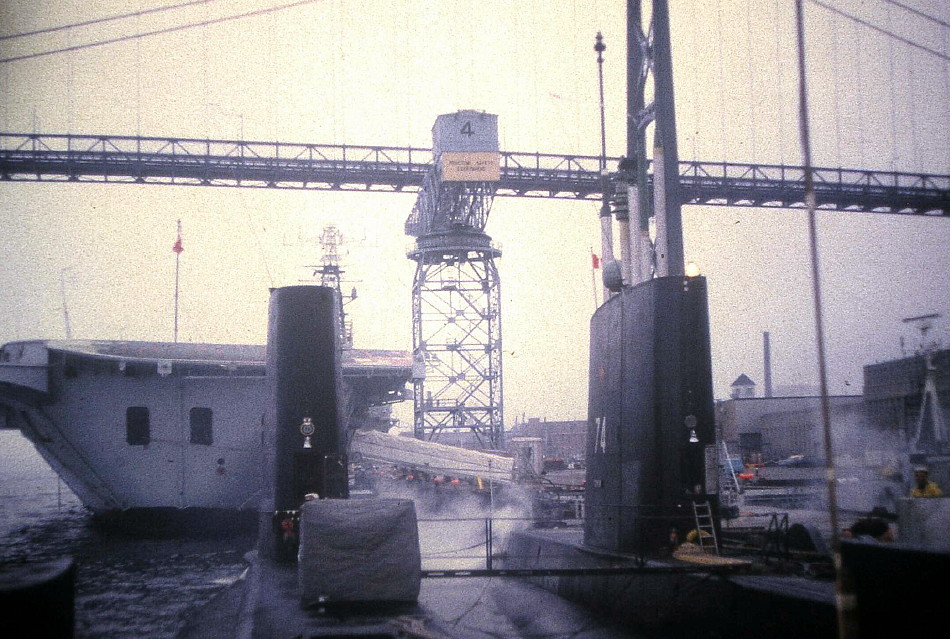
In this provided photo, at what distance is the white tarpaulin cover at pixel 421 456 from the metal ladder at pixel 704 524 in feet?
102

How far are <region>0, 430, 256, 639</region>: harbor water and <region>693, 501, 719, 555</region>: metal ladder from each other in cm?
695

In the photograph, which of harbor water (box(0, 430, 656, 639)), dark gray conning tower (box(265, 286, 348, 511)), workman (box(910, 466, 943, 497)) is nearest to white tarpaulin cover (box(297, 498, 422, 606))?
harbor water (box(0, 430, 656, 639))

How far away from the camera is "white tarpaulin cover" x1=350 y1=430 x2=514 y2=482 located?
41.5m

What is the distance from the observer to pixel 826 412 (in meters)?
4.44

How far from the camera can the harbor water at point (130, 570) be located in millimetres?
17578

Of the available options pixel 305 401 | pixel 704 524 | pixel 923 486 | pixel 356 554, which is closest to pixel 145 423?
pixel 305 401

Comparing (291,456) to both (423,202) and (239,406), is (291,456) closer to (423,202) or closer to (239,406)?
(239,406)

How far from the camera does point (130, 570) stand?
25625 mm

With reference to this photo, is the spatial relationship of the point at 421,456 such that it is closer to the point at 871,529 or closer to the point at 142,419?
the point at 142,419

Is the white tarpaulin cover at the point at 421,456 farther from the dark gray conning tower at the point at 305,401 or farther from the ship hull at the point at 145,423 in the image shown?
the dark gray conning tower at the point at 305,401

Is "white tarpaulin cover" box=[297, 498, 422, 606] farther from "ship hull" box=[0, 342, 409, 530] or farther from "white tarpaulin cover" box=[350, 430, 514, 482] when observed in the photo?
"white tarpaulin cover" box=[350, 430, 514, 482]

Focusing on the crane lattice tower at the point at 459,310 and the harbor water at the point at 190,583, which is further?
the crane lattice tower at the point at 459,310

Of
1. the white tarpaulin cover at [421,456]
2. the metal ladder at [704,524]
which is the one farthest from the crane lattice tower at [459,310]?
the metal ladder at [704,524]

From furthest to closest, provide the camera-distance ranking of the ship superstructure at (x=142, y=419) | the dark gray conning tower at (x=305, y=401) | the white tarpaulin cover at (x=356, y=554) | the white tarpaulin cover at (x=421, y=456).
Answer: the white tarpaulin cover at (x=421, y=456)
the ship superstructure at (x=142, y=419)
the dark gray conning tower at (x=305, y=401)
the white tarpaulin cover at (x=356, y=554)
